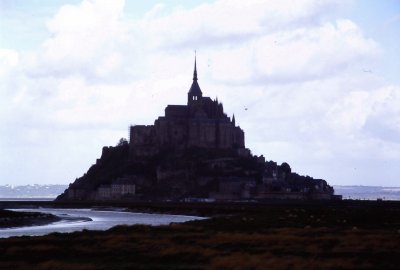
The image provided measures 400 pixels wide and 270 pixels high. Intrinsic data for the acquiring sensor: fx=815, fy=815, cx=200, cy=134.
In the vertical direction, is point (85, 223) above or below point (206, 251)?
above

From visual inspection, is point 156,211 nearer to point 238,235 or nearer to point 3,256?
point 238,235

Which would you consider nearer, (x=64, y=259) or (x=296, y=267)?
(x=296, y=267)

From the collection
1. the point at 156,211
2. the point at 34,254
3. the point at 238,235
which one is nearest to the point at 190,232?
the point at 238,235

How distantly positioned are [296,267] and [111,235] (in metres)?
23.7

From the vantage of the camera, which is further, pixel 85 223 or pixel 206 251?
pixel 85 223

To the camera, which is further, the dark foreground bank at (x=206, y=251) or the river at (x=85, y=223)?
the river at (x=85, y=223)

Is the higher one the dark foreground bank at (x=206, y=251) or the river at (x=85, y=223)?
the river at (x=85, y=223)

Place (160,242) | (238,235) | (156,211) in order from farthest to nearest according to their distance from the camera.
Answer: (156,211)
(238,235)
(160,242)

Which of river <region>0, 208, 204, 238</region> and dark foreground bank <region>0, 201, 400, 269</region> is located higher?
river <region>0, 208, 204, 238</region>

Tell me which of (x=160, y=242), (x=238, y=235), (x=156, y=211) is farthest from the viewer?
(x=156, y=211)

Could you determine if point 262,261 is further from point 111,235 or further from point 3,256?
point 111,235

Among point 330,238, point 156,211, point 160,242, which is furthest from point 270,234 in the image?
point 156,211

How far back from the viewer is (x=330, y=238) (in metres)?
57.0

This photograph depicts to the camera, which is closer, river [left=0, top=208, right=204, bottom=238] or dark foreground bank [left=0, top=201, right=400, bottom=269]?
dark foreground bank [left=0, top=201, right=400, bottom=269]
